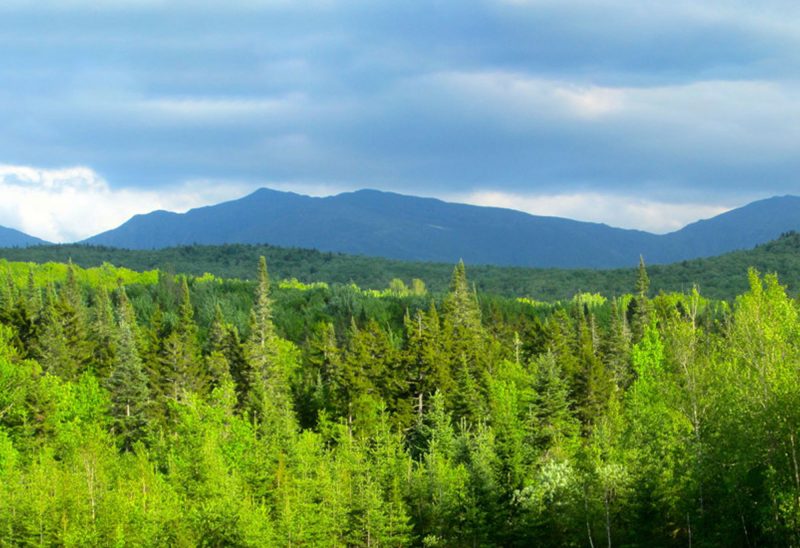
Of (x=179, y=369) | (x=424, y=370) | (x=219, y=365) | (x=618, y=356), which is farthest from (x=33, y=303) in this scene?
(x=618, y=356)

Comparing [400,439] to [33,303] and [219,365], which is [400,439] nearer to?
[219,365]

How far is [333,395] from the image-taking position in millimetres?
92562

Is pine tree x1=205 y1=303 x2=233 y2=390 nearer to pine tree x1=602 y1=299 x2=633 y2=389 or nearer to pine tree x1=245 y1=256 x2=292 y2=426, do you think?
pine tree x1=245 y1=256 x2=292 y2=426

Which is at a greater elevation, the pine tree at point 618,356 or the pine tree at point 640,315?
the pine tree at point 640,315

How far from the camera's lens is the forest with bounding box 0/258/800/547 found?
164 ft

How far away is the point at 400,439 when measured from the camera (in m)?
85.5

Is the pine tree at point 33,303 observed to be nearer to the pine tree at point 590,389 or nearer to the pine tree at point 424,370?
the pine tree at point 424,370

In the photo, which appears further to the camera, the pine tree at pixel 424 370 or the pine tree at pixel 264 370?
the pine tree at pixel 424 370

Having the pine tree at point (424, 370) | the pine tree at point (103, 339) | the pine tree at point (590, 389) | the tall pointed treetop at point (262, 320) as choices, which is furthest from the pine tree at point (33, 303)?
the pine tree at point (590, 389)

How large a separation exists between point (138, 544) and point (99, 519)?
4.48 metres

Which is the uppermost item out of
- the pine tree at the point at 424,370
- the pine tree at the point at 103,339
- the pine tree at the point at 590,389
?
the pine tree at the point at 103,339

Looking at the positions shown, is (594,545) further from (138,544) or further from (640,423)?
(138,544)

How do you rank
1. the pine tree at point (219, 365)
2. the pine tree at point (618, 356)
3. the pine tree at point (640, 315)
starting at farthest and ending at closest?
the pine tree at point (640, 315)
the pine tree at point (618, 356)
the pine tree at point (219, 365)

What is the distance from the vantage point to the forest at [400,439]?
50062 millimetres
